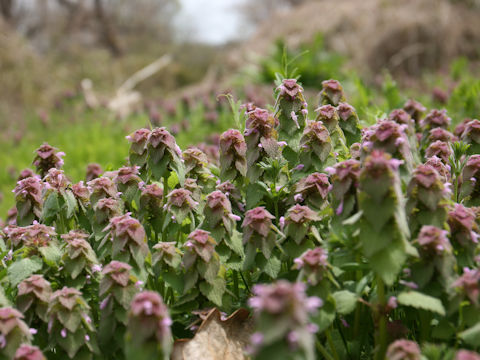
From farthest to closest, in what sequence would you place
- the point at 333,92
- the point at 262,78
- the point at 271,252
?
the point at 262,78
the point at 333,92
the point at 271,252

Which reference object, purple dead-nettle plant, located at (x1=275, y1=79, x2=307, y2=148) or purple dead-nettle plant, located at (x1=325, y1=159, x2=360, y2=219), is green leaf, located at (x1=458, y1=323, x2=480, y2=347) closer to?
purple dead-nettle plant, located at (x1=325, y1=159, x2=360, y2=219)

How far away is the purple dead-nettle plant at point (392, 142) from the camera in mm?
1566

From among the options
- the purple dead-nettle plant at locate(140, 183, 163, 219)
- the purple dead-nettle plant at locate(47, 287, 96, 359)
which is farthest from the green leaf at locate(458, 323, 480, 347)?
the purple dead-nettle plant at locate(140, 183, 163, 219)

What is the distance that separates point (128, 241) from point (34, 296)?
1.04 feet

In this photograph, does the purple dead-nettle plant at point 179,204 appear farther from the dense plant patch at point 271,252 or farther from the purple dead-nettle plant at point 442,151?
the purple dead-nettle plant at point 442,151

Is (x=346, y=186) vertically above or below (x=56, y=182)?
below

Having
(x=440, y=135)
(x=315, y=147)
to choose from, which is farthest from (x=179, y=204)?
(x=440, y=135)

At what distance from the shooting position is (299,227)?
174 centimetres

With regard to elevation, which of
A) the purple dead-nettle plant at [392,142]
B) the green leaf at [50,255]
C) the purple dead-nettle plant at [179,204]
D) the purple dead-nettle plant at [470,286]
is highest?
the purple dead-nettle plant at [392,142]

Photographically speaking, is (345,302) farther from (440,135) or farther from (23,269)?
(440,135)

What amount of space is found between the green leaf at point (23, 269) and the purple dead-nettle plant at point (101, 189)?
37 centimetres

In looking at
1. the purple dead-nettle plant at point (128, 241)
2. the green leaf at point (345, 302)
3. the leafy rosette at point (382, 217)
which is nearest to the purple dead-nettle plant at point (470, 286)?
the leafy rosette at point (382, 217)

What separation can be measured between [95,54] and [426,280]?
874 inches

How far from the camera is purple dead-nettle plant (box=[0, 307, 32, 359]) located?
1429 millimetres
